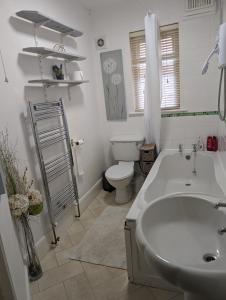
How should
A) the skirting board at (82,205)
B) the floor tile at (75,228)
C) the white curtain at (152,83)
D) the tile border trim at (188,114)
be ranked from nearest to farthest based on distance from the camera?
the skirting board at (82,205) < the floor tile at (75,228) < the white curtain at (152,83) < the tile border trim at (188,114)

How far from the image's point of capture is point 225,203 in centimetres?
115

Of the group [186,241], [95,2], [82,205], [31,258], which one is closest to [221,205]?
[186,241]

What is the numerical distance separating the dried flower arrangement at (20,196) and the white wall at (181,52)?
1.90 metres

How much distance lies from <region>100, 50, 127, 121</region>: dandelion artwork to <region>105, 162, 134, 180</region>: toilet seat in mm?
731

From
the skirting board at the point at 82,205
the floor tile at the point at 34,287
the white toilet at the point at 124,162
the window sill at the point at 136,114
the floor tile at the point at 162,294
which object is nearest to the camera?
the floor tile at the point at 162,294

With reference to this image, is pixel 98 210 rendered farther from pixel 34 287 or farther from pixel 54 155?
pixel 34 287

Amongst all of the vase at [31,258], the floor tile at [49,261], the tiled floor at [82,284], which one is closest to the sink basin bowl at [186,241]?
the tiled floor at [82,284]

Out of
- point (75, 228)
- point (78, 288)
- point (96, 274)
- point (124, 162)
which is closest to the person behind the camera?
point (78, 288)

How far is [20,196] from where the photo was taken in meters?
1.68

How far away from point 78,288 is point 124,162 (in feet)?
5.76

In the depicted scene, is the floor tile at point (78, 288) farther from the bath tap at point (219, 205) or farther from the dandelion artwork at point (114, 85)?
the dandelion artwork at point (114, 85)

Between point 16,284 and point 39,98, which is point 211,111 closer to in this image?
point 39,98

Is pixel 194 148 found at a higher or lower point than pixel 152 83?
lower

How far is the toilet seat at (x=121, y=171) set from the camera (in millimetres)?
2779
